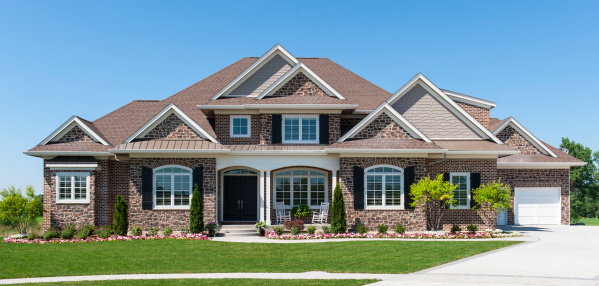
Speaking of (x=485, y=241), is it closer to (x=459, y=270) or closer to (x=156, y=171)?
(x=459, y=270)

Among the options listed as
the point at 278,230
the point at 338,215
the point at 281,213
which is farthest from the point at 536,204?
the point at 278,230

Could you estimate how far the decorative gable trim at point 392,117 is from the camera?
879 inches

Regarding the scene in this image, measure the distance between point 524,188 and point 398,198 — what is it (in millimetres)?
8879

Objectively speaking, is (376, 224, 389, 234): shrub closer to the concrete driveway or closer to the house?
the house

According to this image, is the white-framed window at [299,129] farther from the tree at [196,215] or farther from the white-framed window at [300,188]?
the tree at [196,215]

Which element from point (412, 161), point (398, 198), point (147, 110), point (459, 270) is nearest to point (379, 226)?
point (398, 198)

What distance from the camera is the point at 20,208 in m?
22.7

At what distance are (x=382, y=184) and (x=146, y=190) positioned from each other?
32.0 ft

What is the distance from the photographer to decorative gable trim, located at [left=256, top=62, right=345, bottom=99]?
22.9m

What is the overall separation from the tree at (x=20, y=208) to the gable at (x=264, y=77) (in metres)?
9.53

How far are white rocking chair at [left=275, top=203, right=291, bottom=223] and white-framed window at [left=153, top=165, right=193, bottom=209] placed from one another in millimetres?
3831

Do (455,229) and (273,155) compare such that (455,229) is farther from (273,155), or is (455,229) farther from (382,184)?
(273,155)

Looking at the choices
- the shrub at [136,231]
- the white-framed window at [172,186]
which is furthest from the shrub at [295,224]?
the shrub at [136,231]

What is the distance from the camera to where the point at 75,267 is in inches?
544
